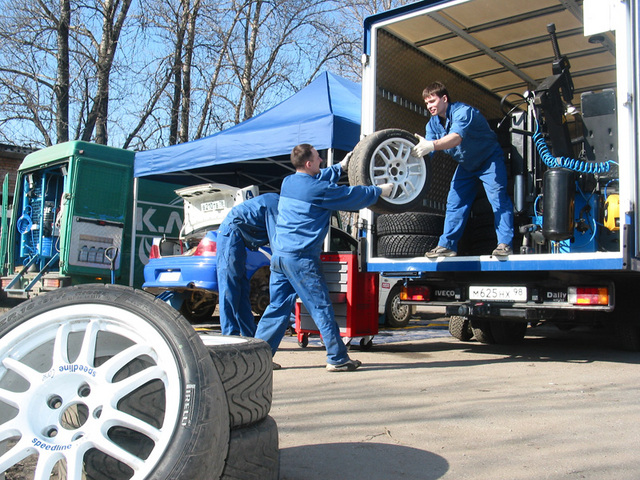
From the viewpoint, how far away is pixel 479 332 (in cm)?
742

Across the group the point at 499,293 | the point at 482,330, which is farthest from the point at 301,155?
the point at 482,330

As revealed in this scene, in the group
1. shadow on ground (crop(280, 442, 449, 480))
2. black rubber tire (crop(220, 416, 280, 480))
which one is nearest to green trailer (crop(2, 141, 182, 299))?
shadow on ground (crop(280, 442, 449, 480))

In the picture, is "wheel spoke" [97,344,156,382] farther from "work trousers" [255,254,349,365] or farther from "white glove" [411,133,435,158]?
"white glove" [411,133,435,158]

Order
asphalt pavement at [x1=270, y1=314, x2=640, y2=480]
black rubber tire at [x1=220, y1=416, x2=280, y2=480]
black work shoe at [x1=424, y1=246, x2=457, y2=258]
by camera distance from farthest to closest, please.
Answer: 1. black work shoe at [x1=424, y1=246, x2=457, y2=258]
2. asphalt pavement at [x1=270, y1=314, x2=640, y2=480]
3. black rubber tire at [x1=220, y1=416, x2=280, y2=480]

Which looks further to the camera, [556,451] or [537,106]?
[537,106]

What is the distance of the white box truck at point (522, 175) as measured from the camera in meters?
5.05

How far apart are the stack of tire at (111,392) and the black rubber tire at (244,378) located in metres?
0.14

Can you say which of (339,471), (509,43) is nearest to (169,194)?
(509,43)

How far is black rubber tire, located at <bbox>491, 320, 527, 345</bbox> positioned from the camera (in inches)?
290

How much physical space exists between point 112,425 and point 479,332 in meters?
6.15

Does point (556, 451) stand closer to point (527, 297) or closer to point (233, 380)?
point (233, 380)

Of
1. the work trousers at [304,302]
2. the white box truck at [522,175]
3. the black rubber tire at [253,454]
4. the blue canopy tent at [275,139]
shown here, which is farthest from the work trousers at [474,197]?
the black rubber tire at [253,454]

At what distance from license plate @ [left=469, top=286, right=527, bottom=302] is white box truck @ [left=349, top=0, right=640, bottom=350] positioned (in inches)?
0.4

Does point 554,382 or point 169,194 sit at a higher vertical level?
point 169,194
